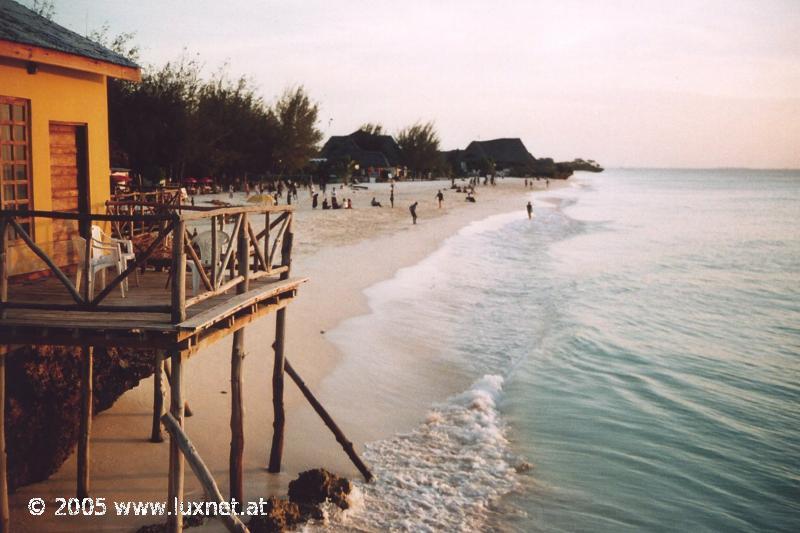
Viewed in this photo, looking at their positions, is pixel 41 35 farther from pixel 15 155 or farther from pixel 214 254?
pixel 214 254

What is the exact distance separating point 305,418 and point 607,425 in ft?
17.2

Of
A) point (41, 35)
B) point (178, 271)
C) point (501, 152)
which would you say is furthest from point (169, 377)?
point (501, 152)

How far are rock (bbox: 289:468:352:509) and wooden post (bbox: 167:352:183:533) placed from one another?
1.81m

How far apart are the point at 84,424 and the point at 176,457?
1.92 meters

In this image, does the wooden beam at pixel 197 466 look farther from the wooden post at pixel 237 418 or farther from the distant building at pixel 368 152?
the distant building at pixel 368 152

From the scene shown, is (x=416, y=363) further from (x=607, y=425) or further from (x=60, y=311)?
(x=60, y=311)

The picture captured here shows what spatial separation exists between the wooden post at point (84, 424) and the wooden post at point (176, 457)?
1.84m

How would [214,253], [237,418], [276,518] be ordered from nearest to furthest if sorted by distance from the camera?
[214,253] → [276,518] → [237,418]

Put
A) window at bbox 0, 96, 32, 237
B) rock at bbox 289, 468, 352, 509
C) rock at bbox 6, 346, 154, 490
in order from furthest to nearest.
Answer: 1. window at bbox 0, 96, 32, 237
2. rock at bbox 289, 468, 352, 509
3. rock at bbox 6, 346, 154, 490

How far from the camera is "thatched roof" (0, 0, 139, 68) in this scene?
27.1 ft

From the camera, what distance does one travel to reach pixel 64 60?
8.75 metres

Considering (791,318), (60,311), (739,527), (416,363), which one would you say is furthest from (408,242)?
(60,311)

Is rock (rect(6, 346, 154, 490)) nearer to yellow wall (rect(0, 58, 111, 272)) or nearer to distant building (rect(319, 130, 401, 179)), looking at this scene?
yellow wall (rect(0, 58, 111, 272))

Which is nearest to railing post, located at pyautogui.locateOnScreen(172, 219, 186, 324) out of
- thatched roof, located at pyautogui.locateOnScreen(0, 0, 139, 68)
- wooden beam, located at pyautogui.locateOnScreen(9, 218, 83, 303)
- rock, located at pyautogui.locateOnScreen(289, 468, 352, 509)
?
wooden beam, located at pyautogui.locateOnScreen(9, 218, 83, 303)
